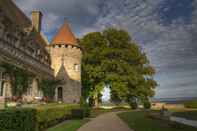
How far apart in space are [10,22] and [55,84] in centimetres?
1041

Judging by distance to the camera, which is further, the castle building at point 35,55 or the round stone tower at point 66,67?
the round stone tower at point 66,67

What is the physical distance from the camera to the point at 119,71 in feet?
105

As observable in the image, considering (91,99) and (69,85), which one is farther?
(91,99)

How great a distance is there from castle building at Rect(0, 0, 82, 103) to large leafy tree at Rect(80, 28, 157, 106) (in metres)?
4.30

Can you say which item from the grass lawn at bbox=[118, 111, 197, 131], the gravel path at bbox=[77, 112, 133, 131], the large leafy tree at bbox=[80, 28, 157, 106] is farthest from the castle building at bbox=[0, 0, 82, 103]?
the grass lawn at bbox=[118, 111, 197, 131]

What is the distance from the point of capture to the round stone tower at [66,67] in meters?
27.8

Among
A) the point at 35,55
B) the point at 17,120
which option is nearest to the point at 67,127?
the point at 17,120

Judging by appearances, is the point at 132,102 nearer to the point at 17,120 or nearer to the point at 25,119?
the point at 25,119

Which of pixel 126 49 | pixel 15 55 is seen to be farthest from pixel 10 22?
pixel 126 49

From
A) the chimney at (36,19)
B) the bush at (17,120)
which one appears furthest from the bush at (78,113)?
the chimney at (36,19)

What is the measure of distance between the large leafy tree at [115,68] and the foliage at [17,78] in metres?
14.2

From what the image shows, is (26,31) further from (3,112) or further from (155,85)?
(155,85)

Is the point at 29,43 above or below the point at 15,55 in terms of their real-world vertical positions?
above

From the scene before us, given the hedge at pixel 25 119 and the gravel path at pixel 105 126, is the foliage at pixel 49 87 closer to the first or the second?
the gravel path at pixel 105 126
